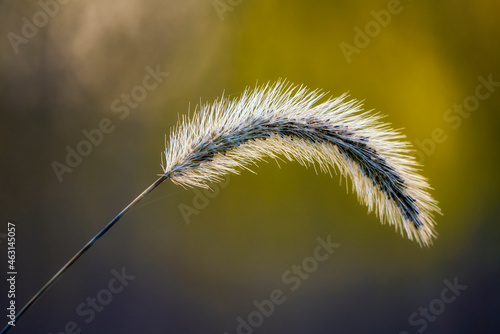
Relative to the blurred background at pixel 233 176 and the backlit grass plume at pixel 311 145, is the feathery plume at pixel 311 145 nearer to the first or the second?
the backlit grass plume at pixel 311 145

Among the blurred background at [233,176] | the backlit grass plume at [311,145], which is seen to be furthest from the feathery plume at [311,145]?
the blurred background at [233,176]

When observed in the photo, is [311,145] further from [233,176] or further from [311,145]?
[233,176]

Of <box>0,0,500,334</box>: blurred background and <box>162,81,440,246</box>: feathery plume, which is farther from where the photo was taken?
<box>0,0,500,334</box>: blurred background

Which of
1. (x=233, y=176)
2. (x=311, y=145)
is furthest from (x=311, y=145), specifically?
(x=233, y=176)

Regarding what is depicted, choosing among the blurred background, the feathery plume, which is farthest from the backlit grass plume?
the blurred background

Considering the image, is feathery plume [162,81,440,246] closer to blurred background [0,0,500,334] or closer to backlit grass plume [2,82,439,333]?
backlit grass plume [2,82,439,333]

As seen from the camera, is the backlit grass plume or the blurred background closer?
the backlit grass plume

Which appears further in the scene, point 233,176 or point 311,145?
point 233,176

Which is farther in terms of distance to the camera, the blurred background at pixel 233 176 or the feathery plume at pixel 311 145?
the blurred background at pixel 233 176
